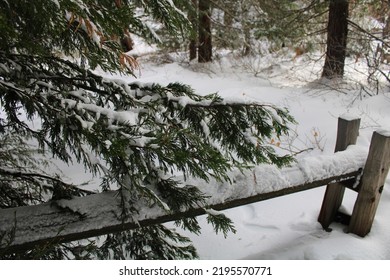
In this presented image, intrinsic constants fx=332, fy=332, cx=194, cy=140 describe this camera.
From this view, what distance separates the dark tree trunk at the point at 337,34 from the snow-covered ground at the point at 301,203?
61 cm

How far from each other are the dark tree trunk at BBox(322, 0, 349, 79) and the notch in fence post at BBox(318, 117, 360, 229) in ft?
18.7

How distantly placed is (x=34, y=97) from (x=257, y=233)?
2595 mm

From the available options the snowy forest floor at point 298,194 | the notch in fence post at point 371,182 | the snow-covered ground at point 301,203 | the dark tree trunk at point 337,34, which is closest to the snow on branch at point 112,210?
the notch in fence post at point 371,182

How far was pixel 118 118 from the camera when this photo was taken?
64.1 inches

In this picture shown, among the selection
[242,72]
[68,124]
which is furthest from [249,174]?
[242,72]

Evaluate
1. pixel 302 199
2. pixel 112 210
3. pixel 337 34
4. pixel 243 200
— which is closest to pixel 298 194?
pixel 302 199

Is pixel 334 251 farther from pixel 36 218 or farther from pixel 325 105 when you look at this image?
pixel 325 105

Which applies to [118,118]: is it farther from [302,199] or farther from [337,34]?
[337,34]

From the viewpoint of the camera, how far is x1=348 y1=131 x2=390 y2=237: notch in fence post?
2693 mm

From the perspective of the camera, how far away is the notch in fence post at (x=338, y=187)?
299cm

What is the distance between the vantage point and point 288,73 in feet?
37.1

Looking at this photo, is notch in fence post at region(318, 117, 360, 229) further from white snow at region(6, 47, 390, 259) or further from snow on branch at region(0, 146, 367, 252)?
snow on branch at region(0, 146, 367, 252)

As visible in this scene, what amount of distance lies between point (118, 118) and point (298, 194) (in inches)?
119

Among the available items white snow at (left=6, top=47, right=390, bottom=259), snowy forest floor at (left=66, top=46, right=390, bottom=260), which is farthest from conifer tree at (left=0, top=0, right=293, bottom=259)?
snowy forest floor at (left=66, top=46, right=390, bottom=260)
